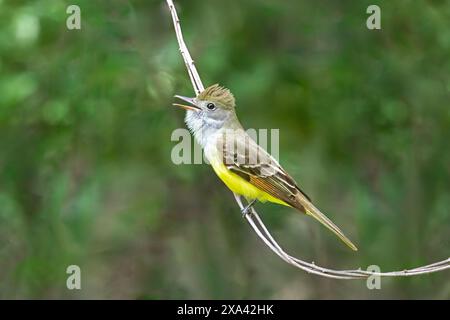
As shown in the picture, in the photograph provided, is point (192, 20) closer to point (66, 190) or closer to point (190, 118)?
point (190, 118)

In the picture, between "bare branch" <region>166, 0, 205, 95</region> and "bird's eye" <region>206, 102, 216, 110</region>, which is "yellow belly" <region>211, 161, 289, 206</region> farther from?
"bare branch" <region>166, 0, 205, 95</region>

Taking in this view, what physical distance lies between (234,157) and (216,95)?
1.47 feet

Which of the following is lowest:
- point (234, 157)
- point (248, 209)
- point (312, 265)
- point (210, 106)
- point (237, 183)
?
point (312, 265)

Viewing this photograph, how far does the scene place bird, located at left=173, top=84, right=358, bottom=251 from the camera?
218 inches

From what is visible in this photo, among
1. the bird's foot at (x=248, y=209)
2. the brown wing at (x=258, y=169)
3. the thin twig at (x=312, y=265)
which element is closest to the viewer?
the thin twig at (x=312, y=265)

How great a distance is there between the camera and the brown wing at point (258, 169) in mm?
5516

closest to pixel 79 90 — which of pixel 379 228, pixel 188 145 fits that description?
pixel 188 145

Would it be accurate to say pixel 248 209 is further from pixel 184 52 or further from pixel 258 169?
pixel 184 52

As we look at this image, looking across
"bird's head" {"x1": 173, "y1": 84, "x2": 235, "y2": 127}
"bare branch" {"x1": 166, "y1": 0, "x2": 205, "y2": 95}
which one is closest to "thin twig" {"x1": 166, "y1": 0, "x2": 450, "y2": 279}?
"bare branch" {"x1": 166, "y1": 0, "x2": 205, "y2": 95}

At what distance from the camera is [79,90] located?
6.14 meters

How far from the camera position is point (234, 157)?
5578mm

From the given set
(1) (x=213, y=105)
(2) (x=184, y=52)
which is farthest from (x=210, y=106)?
(2) (x=184, y=52)

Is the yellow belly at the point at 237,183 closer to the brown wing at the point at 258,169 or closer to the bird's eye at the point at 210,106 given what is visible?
the brown wing at the point at 258,169

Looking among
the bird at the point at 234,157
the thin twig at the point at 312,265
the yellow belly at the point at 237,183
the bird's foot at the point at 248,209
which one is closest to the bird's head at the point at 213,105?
the bird at the point at 234,157
